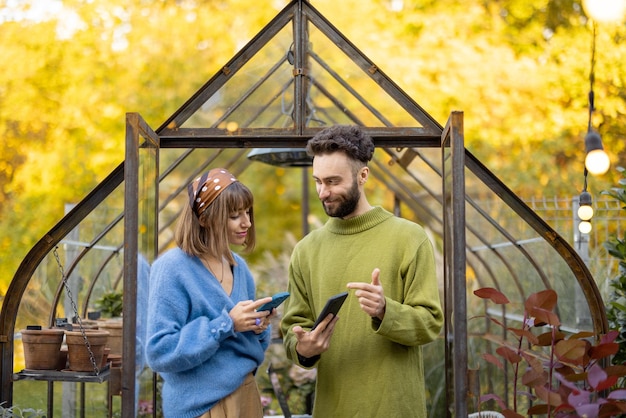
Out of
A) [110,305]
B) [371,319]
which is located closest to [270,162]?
[110,305]

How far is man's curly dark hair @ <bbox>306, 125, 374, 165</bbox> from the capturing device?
10.3 ft

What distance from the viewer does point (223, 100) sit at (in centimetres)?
389

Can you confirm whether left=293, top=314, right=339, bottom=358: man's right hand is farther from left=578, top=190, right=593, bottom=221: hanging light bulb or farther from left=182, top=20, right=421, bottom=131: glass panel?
left=578, top=190, right=593, bottom=221: hanging light bulb

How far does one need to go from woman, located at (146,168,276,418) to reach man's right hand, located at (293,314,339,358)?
0.54 ft

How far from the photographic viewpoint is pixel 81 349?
384 cm

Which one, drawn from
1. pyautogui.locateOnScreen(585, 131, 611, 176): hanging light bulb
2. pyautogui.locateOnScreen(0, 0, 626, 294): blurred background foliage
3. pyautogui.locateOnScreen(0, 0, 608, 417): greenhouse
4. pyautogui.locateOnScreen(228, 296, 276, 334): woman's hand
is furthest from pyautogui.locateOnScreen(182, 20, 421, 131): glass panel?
pyautogui.locateOnScreen(0, 0, 626, 294): blurred background foliage

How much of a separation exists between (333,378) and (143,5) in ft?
38.2

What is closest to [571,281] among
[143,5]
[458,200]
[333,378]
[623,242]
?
[623,242]

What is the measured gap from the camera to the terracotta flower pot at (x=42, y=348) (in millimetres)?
3883

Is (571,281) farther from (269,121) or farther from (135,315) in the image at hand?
(135,315)

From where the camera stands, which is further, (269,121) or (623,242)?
(623,242)

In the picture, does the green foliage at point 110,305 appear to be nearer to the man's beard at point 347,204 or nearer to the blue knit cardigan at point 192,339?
the blue knit cardigan at point 192,339

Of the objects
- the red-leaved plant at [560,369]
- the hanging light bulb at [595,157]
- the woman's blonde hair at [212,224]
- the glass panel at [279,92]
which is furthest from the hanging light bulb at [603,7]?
the woman's blonde hair at [212,224]

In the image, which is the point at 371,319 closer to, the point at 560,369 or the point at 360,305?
the point at 360,305
